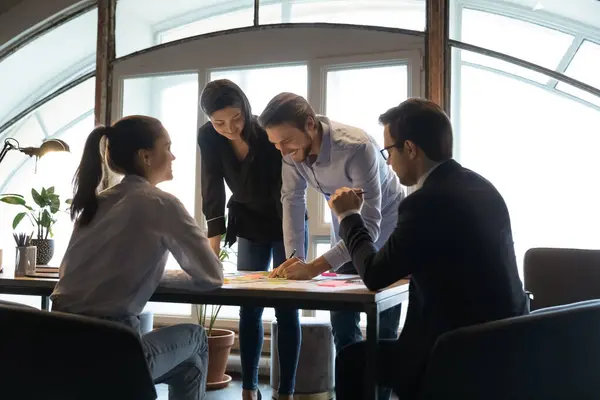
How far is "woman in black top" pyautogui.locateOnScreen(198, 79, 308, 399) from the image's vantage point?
8.03ft

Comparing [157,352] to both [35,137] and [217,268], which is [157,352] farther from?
[35,137]

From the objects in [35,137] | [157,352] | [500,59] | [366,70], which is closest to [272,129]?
[157,352]

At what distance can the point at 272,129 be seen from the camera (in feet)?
6.79

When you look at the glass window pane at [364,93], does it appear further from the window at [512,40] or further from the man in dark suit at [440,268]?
the man in dark suit at [440,268]

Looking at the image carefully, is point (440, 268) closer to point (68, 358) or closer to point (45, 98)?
point (68, 358)

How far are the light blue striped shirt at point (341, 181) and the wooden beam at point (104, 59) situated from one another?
7.93 ft

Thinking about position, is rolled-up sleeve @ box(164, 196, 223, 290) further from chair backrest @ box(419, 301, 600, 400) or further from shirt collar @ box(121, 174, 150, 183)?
chair backrest @ box(419, 301, 600, 400)

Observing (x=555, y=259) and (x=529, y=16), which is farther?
(x=529, y=16)

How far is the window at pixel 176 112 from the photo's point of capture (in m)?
4.15

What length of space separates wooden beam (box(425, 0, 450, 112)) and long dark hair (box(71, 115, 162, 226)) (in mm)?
2172

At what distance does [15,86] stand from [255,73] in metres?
2.22

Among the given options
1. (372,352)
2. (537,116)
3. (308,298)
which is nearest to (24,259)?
(308,298)

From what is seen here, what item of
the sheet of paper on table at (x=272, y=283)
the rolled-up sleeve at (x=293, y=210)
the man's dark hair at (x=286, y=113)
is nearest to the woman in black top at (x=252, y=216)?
the rolled-up sleeve at (x=293, y=210)

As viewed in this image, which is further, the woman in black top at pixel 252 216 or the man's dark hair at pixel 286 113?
the woman in black top at pixel 252 216
